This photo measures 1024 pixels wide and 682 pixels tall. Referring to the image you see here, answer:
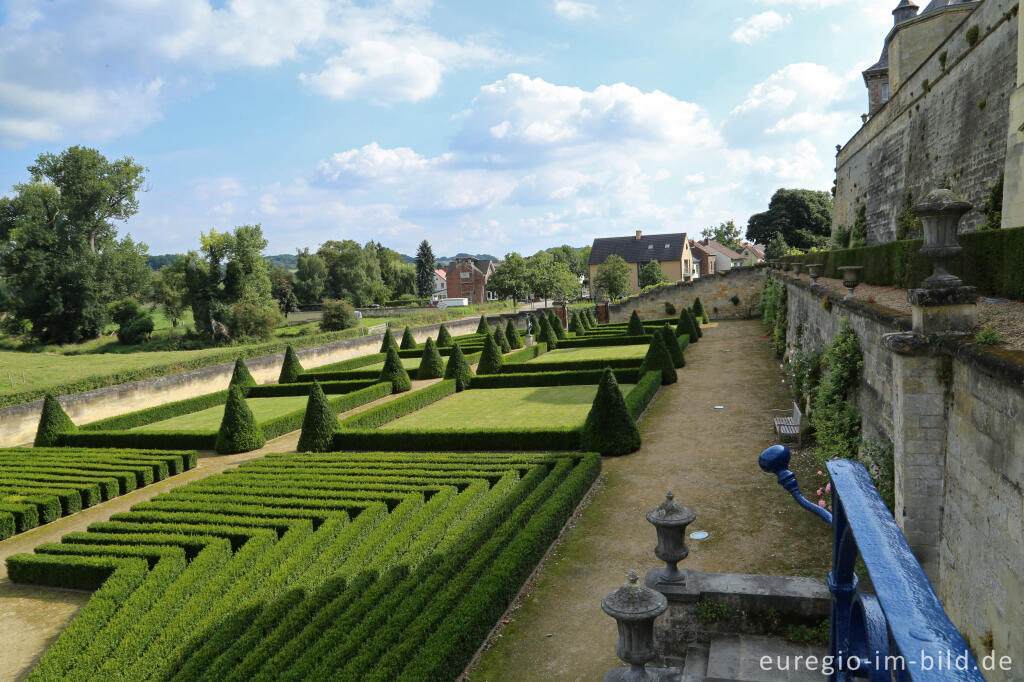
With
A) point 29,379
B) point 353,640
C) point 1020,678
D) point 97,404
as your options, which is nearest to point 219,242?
point 29,379

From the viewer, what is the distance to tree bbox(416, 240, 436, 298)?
94.4 m

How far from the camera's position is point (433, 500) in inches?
420

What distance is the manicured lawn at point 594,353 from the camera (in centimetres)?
2692

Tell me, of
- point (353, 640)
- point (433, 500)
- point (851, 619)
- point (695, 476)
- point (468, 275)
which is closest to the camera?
point (851, 619)

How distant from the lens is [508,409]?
18547 mm

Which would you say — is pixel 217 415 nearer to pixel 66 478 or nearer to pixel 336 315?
pixel 66 478

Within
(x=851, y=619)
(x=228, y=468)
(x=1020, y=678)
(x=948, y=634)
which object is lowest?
(x=228, y=468)

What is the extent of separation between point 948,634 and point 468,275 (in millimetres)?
98303

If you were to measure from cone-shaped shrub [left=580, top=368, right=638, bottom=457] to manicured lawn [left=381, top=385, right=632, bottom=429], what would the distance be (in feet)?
5.86

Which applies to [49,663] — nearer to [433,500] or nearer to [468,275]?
[433,500]

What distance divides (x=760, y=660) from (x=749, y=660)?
3.8 inches

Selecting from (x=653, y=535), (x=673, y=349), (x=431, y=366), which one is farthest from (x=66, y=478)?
(x=673, y=349)

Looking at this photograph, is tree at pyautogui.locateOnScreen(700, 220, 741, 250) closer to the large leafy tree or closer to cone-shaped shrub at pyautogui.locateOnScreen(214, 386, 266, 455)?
the large leafy tree

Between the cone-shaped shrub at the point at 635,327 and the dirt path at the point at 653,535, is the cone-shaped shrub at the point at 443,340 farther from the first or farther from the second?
the dirt path at the point at 653,535
